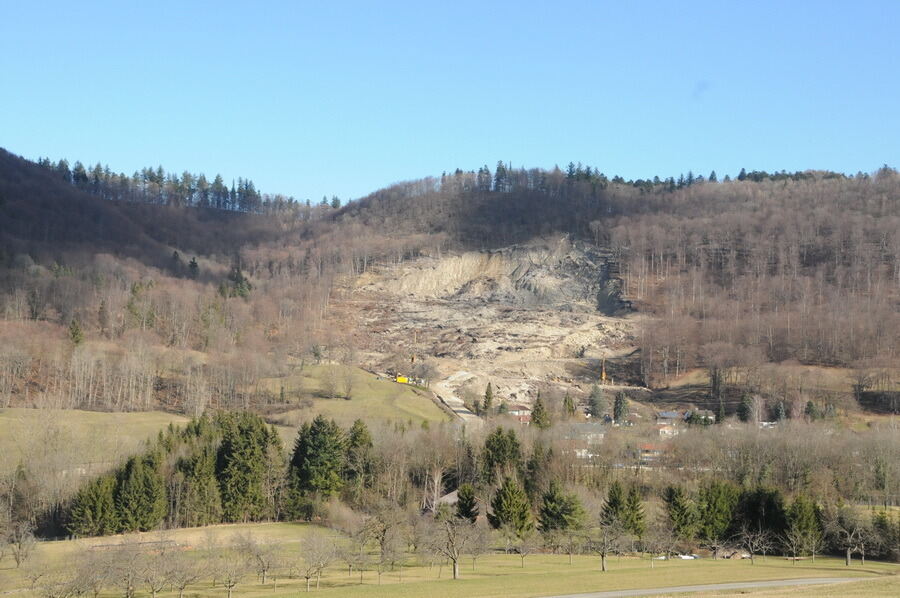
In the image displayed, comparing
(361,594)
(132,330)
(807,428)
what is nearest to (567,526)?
(361,594)

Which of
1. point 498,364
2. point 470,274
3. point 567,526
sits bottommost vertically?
point 567,526

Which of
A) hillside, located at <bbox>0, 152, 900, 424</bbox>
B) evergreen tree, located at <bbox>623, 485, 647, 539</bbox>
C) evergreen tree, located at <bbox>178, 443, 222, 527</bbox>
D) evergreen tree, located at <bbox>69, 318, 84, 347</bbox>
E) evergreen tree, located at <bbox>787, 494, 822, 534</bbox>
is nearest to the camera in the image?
evergreen tree, located at <bbox>787, 494, 822, 534</bbox>

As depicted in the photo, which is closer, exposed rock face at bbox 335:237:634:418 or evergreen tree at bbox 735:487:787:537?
evergreen tree at bbox 735:487:787:537

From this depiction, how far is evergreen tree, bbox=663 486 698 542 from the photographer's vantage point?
59.2 metres

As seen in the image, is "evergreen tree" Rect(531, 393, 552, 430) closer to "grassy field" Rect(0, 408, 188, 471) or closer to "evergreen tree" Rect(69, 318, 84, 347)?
"grassy field" Rect(0, 408, 188, 471)

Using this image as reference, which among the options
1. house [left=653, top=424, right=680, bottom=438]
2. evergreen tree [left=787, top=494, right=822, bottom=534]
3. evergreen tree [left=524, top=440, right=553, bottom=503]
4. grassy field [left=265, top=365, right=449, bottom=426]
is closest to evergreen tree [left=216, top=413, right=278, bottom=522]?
evergreen tree [left=524, top=440, right=553, bottom=503]

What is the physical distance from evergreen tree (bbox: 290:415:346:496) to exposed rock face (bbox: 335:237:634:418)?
42.1 meters

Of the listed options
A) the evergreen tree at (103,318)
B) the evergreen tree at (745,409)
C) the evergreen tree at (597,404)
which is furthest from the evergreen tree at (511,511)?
the evergreen tree at (103,318)

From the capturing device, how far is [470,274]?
584 feet

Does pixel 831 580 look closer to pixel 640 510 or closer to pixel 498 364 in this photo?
pixel 640 510

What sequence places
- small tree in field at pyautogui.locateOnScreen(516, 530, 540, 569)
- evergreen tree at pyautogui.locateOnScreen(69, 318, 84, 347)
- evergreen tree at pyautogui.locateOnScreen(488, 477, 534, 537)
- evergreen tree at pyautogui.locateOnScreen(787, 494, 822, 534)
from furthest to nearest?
1. evergreen tree at pyautogui.locateOnScreen(69, 318, 84, 347)
2. evergreen tree at pyautogui.locateOnScreen(488, 477, 534, 537)
3. evergreen tree at pyautogui.locateOnScreen(787, 494, 822, 534)
4. small tree in field at pyautogui.locateOnScreen(516, 530, 540, 569)

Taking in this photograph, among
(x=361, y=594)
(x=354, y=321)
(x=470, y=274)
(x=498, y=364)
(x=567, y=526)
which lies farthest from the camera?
(x=470, y=274)

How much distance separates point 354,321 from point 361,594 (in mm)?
116402

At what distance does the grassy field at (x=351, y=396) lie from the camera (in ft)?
311
